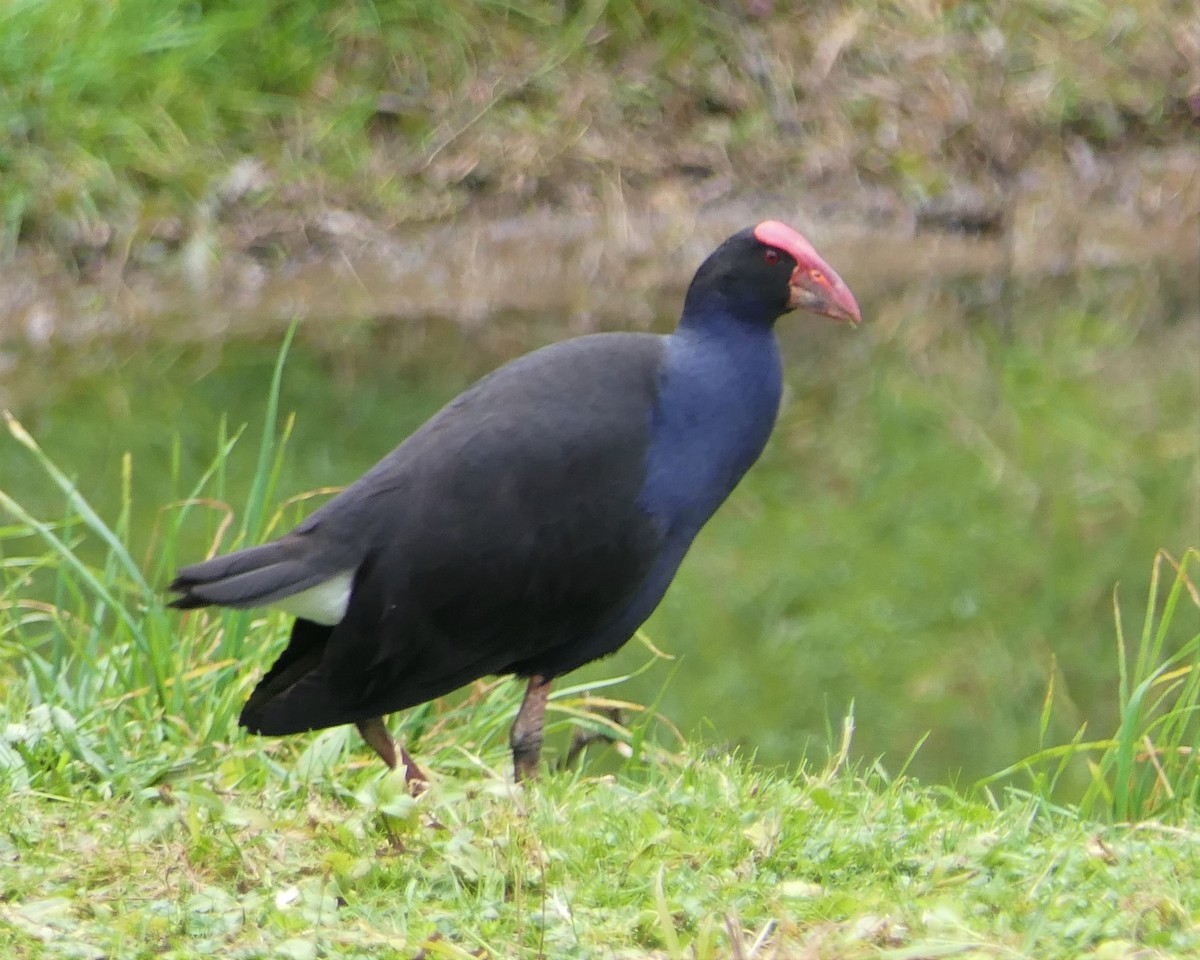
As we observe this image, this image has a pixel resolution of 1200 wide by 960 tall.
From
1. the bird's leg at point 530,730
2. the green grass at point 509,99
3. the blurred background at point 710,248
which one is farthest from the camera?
the green grass at point 509,99

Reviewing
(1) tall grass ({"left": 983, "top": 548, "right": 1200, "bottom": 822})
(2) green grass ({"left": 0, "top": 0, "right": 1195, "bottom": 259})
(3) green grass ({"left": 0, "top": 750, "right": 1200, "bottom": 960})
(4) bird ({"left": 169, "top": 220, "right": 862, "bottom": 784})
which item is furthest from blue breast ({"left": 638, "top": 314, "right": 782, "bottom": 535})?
(2) green grass ({"left": 0, "top": 0, "right": 1195, "bottom": 259})

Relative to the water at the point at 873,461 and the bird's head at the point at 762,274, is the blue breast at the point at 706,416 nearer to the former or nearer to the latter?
the bird's head at the point at 762,274

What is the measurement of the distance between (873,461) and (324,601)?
262 cm

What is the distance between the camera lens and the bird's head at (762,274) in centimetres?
305

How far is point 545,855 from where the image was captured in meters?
2.30

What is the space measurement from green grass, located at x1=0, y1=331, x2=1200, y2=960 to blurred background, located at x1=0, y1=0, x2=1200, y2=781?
1.06 meters

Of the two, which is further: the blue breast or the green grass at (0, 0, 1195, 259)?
the green grass at (0, 0, 1195, 259)

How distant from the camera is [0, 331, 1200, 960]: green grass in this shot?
6.93ft

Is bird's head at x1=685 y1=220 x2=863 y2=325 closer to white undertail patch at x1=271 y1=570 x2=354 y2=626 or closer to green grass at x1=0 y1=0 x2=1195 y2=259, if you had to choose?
white undertail patch at x1=271 y1=570 x2=354 y2=626

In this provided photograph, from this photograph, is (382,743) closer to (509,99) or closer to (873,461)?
(873,461)

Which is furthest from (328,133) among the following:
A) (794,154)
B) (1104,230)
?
(1104,230)

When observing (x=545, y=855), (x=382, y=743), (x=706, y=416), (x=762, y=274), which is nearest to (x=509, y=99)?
(x=762, y=274)

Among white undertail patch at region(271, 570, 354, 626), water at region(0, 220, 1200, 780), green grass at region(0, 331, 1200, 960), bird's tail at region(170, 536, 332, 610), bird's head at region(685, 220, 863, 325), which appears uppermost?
bird's head at region(685, 220, 863, 325)

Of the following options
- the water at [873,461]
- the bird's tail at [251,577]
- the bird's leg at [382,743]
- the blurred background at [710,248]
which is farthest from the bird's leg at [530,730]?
the blurred background at [710,248]
